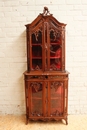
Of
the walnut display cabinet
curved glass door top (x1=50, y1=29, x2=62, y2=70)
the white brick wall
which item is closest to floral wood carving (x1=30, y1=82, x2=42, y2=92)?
the walnut display cabinet

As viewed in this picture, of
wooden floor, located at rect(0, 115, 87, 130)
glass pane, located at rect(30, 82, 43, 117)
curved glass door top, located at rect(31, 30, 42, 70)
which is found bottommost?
wooden floor, located at rect(0, 115, 87, 130)

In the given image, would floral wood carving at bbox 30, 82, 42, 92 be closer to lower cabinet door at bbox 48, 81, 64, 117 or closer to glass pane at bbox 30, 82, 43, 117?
glass pane at bbox 30, 82, 43, 117

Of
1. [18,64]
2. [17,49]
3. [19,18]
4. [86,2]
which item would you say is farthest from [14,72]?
[86,2]

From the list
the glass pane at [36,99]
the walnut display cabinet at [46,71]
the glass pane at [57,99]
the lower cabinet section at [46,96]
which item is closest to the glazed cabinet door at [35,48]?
the walnut display cabinet at [46,71]

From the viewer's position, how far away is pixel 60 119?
90.5 inches

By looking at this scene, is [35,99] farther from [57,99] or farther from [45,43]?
[45,43]

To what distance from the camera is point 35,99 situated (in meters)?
2.25

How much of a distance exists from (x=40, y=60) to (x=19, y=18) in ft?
2.71

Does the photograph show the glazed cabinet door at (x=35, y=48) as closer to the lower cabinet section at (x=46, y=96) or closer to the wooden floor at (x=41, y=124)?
the lower cabinet section at (x=46, y=96)

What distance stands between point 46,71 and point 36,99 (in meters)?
0.46

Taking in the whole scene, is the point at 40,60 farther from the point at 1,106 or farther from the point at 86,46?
the point at 1,106

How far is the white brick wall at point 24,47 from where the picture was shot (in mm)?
Result: 2416

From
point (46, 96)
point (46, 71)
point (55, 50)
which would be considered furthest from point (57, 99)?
point (55, 50)

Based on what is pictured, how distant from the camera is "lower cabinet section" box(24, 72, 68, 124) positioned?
85.8 inches
